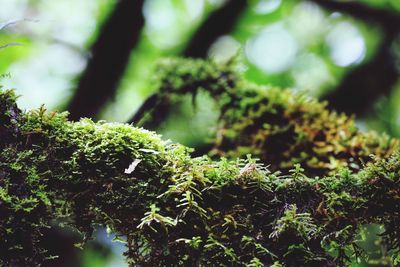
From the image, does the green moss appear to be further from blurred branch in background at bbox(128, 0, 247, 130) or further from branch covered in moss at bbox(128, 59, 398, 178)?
blurred branch in background at bbox(128, 0, 247, 130)

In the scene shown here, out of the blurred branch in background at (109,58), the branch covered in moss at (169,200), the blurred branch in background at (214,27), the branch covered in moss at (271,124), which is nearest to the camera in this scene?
the branch covered in moss at (169,200)

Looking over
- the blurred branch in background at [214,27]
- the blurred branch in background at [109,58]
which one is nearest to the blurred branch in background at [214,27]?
the blurred branch in background at [214,27]

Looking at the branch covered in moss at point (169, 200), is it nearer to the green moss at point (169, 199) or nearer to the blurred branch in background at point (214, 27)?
the green moss at point (169, 199)

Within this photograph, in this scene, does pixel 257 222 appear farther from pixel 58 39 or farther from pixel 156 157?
pixel 58 39

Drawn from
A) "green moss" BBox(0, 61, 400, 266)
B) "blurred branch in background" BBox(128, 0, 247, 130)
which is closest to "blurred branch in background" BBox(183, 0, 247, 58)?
"blurred branch in background" BBox(128, 0, 247, 130)

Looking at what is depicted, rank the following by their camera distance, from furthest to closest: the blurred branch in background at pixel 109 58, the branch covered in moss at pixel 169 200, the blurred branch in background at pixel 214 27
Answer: the blurred branch in background at pixel 214 27, the blurred branch in background at pixel 109 58, the branch covered in moss at pixel 169 200

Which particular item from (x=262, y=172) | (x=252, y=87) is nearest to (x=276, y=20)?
(x=252, y=87)

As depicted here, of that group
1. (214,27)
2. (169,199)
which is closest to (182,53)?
(214,27)
